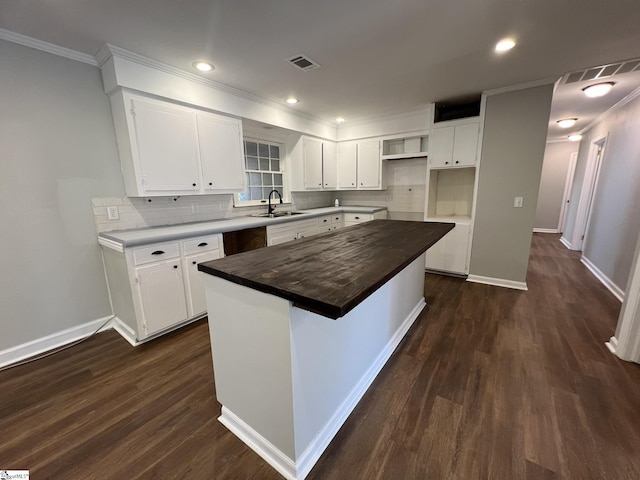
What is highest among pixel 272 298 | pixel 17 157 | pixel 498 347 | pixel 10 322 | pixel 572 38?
pixel 572 38

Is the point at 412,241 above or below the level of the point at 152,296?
above

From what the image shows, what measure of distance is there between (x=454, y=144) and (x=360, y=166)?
1.56m

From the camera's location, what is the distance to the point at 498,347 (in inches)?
83.1

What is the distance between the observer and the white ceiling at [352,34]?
5.35ft

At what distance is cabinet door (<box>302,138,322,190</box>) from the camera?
4156 millimetres

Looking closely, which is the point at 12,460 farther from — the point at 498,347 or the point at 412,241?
the point at 498,347

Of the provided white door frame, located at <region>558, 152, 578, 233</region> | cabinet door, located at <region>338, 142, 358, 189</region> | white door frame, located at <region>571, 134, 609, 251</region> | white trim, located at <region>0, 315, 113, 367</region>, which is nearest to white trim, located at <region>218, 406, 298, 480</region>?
white trim, located at <region>0, 315, 113, 367</region>

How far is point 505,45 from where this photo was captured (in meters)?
2.09

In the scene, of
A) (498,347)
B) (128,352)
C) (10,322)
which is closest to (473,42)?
(498,347)

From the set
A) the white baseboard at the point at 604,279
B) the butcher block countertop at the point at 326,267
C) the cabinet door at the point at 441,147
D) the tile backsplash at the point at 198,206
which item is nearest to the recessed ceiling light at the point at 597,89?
the cabinet door at the point at 441,147

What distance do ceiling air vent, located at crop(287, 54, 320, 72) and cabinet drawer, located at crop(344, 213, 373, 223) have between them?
2389 millimetres

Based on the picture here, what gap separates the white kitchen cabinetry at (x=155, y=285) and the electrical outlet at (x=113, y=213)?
1.04 feet

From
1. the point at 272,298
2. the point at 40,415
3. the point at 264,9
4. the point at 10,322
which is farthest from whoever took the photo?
the point at 10,322

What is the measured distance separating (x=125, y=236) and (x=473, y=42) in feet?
10.7
